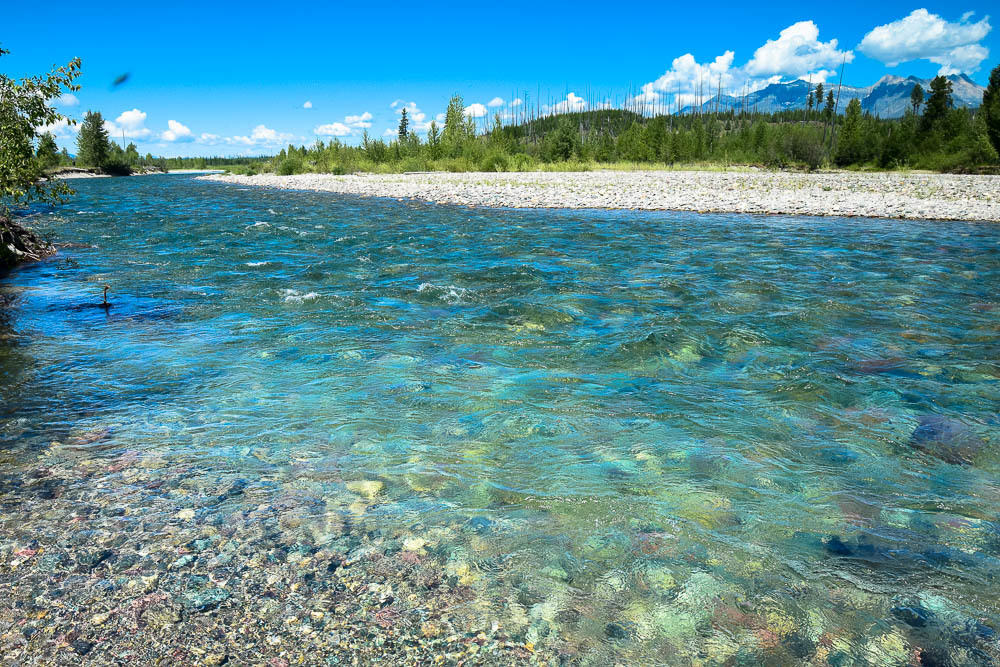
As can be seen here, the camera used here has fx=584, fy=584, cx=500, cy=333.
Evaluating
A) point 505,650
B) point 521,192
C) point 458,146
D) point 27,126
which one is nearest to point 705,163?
point 458,146

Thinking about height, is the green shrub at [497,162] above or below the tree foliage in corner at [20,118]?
above

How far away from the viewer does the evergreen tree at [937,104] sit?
59.2 metres

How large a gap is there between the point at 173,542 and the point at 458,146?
219 ft

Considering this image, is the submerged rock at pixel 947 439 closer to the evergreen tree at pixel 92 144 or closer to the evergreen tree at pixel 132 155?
the evergreen tree at pixel 92 144

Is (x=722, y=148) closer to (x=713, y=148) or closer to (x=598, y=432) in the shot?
(x=713, y=148)

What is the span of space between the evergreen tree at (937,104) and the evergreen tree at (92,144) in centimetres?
12301

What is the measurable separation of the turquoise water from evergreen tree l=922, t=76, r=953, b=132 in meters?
61.6

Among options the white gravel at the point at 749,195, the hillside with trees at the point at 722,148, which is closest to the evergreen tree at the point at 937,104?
the hillside with trees at the point at 722,148

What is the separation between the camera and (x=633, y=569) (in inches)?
131

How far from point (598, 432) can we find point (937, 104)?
75073 millimetres

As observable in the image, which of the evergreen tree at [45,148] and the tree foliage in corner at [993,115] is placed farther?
the tree foliage in corner at [993,115]

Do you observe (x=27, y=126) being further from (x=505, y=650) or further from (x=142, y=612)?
(x=505, y=650)

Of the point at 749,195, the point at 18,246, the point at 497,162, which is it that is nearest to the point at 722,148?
the point at 497,162

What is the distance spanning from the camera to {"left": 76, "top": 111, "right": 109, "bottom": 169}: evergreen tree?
10400 centimetres
